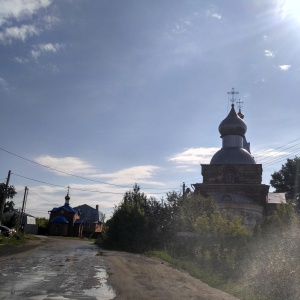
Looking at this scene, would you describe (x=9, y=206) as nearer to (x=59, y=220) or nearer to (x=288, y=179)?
(x=59, y=220)

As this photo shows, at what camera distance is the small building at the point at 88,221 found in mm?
75375

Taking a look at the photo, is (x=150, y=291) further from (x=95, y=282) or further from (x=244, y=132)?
(x=244, y=132)

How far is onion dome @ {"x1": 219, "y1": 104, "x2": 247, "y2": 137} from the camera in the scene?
5106cm

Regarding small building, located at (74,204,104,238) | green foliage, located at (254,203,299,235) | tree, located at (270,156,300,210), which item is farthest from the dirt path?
small building, located at (74,204,104,238)

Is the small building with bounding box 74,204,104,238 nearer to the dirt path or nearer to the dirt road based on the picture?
the dirt road

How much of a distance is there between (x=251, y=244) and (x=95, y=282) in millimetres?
8273

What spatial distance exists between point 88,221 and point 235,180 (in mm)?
40912

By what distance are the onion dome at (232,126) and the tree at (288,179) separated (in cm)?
2317

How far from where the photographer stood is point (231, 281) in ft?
40.7

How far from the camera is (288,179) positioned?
7031 centimetres

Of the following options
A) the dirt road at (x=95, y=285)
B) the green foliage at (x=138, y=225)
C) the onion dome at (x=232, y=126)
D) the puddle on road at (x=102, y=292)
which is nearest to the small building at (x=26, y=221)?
the onion dome at (x=232, y=126)

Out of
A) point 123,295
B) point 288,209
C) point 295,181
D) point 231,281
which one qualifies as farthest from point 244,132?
point 123,295

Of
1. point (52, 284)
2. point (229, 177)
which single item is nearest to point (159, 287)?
point (52, 284)

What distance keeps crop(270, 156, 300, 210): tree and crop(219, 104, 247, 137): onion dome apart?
912 inches
